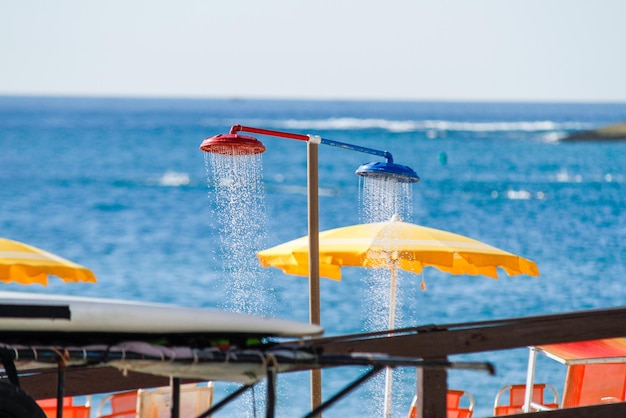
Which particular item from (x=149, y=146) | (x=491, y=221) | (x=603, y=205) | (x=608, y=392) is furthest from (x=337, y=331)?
(x=149, y=146)

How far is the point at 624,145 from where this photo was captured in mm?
86312

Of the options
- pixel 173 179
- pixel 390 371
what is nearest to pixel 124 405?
pixel 390 371

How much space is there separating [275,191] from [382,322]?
40.8 m

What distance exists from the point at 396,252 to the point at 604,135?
8587cm

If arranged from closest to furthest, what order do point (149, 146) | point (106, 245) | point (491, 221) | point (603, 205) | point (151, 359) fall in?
1. point (151, 359)
2. point (106, 245)
3. point (491, 221)
4. point (603, 205)
5. point (149, 146)

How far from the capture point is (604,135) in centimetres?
8962

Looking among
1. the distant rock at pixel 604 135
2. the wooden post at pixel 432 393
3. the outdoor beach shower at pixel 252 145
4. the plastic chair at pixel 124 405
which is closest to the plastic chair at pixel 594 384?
the outdoor beach shower at pixel 252 145

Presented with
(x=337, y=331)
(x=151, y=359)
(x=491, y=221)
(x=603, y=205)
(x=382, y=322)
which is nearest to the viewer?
(x=151, y=359)

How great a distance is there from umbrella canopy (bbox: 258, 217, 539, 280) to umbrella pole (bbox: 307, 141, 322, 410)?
106 centimetres

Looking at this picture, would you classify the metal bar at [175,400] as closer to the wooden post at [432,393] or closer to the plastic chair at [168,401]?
the wooden post at [432,393]

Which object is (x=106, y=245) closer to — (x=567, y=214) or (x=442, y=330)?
(x=567, y=214)

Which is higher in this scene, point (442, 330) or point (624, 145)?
point (442, 330)

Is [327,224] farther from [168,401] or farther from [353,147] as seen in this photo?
[353,147]

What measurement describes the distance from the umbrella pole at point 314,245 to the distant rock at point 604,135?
8447cm
